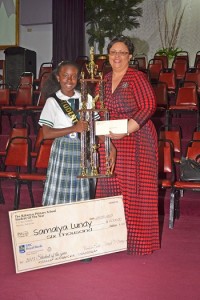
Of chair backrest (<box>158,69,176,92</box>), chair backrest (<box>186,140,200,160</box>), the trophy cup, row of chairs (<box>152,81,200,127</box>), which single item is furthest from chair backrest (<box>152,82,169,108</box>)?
the trophy cup

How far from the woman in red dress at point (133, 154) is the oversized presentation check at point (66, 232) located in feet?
0.37

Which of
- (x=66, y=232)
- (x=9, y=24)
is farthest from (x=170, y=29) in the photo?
(x=66, y=232)

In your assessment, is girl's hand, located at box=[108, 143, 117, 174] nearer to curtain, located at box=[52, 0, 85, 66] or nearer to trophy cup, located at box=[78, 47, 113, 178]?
trophy cup, located at box=[78, 47, 113, 178]

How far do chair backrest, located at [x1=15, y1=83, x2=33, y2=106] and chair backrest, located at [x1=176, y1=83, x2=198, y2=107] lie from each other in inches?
92.8

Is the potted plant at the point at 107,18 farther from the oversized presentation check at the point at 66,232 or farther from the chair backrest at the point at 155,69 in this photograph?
the oversized presentation check at the point at 66,232

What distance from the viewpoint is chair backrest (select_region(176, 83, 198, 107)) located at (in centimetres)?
605

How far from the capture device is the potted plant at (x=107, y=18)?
423 inches

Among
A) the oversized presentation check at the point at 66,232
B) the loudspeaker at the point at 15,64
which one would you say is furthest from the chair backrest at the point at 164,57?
the oversized presentation check at the point at 66,232

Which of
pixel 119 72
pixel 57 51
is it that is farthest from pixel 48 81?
pixel 57 51

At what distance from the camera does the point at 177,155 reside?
5090 millimetres

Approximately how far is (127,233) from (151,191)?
31cm

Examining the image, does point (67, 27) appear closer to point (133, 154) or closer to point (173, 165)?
point (173, 165)

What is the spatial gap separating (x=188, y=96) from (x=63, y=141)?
3.62 meters

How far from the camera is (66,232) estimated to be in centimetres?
271
